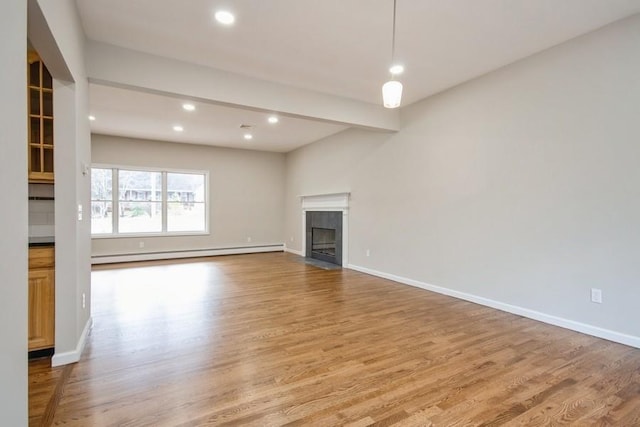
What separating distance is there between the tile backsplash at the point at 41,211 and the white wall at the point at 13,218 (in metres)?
2.08

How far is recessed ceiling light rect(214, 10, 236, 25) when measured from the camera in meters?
2.77

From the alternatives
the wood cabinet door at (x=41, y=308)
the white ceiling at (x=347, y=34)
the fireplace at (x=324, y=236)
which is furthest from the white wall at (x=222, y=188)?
the wood cabinet door at (x=41, y=308)

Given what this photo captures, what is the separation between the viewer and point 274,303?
404 cm

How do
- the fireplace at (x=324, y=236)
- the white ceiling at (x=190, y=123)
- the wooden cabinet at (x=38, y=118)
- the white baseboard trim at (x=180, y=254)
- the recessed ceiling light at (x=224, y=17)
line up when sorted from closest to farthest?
1. the wooden cabinet at (x=38, y=118)
2. the recessed ceiling light at (x=224, y=17)
3. the white ceiling at (x=190, y=123)
4. the fireplace at (x=324, y=236)
5. the white baseboard trim at (x=180, y=254)

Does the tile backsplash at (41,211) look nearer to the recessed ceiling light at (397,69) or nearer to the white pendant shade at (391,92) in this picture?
the white pendant shade at (391,92)

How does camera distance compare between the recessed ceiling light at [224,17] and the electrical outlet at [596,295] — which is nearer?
the recessed ceiling light at [224,17]

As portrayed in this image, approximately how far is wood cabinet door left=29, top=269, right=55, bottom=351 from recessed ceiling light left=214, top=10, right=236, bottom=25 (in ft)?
8.23

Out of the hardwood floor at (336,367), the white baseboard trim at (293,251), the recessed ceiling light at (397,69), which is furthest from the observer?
the white baseboard trim at (293,251)

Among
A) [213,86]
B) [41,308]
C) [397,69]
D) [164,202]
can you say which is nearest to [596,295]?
[397,69]

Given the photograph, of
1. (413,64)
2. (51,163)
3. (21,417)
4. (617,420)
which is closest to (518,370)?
(617,420)

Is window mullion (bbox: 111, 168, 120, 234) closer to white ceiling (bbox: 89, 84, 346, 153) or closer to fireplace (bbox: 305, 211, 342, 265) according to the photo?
white ceiling (bbox: 89, 84, 346, 153)

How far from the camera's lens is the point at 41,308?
8.09 feet

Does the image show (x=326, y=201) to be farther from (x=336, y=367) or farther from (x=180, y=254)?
(x=336, y=367)

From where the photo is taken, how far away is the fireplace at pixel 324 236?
22.3ft
